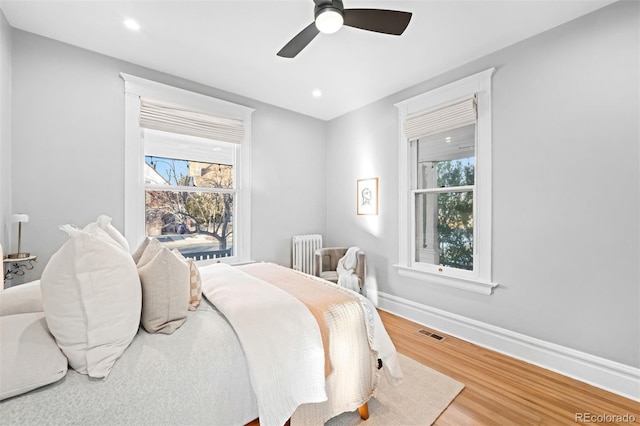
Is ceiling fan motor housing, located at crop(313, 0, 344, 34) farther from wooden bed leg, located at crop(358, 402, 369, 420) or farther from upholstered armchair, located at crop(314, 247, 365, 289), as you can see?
upholstered armchair, located at crop(314, 247, 365, 289)

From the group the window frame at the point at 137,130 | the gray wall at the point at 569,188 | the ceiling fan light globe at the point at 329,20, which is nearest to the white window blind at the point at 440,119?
the gray wall at the point at 569,188

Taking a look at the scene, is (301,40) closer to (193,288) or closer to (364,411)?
(193,288)

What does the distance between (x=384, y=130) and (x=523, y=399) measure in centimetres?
297

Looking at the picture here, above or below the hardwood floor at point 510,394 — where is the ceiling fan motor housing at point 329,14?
above

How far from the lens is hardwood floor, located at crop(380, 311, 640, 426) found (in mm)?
1719

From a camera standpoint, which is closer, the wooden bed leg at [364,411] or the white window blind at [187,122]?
the wooden bed leg at [364,411]

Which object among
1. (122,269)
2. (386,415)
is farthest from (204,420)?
(386,415)

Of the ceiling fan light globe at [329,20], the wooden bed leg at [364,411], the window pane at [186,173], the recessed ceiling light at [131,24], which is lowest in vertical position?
the wooden bed leg at [364,411]

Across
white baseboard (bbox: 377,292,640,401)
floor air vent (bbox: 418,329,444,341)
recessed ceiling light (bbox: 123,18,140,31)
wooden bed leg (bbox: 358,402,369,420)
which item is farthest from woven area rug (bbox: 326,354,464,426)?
recessed ceiling light (bbox: 123,18,140,31)

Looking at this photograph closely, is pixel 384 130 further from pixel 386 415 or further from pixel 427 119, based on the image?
pixel 386 415

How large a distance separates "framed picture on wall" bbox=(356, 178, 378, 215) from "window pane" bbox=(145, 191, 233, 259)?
5.77ft

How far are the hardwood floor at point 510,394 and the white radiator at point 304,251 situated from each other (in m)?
1.80

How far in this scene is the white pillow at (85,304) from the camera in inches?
39.6

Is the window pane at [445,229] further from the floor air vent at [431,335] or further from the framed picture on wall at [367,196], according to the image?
the floor air vent at [431,335]
